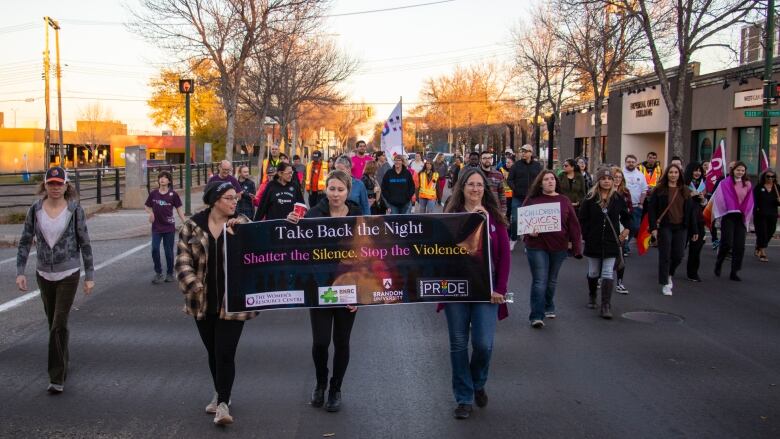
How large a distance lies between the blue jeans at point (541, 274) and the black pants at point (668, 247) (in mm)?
2665

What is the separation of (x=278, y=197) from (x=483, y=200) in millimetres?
4683

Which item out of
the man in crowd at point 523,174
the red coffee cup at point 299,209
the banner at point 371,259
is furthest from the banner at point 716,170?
the red coffee cup at point 299,209

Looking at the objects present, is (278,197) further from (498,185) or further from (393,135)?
(393,135)

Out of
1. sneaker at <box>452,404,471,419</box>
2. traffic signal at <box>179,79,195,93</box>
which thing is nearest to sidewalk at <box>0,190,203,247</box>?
traffic signal at <box>179,79,195,93</box>

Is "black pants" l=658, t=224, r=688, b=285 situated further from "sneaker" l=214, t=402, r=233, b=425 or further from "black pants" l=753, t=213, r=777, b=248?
"sneaker" l=214, t=402, r=233, b=425

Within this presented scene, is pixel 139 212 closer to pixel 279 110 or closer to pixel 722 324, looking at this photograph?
pixel 722 324

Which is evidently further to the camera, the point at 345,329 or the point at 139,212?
the point at 139,212

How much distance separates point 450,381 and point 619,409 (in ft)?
4.40

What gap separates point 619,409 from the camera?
18.0 ft

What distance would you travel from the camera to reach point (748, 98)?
86.7ft

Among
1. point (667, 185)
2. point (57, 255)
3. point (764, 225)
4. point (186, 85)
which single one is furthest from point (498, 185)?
point (186, 85)

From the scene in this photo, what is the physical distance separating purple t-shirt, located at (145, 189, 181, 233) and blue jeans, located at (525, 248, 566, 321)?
5.47 m

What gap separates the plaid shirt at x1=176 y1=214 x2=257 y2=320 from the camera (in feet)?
16.5

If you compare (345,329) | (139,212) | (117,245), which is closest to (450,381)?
(345,329)
